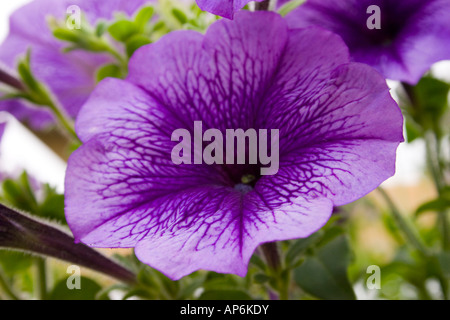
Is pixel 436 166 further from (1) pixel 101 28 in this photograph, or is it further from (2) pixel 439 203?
(1) pixel 101 28

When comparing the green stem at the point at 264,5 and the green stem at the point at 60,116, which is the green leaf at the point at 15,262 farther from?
the green stem at the point at 264,5

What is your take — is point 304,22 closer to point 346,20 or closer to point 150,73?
point 346,20

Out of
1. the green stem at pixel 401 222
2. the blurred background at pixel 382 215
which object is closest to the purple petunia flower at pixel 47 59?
the blurred background at pixel 382 215

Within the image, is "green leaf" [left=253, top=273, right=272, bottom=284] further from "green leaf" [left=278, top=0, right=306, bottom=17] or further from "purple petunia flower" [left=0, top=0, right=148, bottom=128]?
"purple petunia flower" [left=0, top=0, right=148, bottom=128]

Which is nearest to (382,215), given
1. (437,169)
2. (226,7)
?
(437,169)

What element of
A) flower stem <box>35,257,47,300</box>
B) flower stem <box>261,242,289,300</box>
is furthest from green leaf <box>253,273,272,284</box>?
flower stem <box>35,257,47,300</box>
